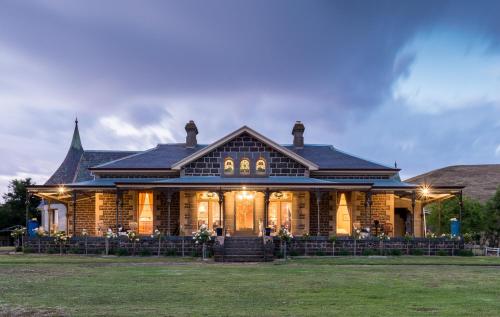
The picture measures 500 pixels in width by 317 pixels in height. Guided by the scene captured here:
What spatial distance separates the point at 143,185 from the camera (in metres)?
28.8

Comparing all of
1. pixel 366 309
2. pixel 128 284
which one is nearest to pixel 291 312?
pixel 366 309

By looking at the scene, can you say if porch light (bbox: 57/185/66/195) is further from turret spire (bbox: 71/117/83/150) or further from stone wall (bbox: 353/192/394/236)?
stone wall (bbox: 353/192/394/236)

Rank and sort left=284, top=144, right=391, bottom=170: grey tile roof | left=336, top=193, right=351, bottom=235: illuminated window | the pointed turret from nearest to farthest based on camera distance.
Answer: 1. left=336, top=193, right=351, bottom=235: illuminated window
2. left=284, top=144, right=391, bottom=170: grey tile roof
3. the pointed turret

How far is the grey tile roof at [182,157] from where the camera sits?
3241 centimetres

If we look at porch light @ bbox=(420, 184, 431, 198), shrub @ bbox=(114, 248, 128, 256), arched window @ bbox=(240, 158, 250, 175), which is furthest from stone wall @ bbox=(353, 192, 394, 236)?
shrub @ bbox=(114, 248, 128, 256)

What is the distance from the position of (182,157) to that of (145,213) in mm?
3942

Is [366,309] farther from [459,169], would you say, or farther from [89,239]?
[459,169]

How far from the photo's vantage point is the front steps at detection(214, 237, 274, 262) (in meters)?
24.1

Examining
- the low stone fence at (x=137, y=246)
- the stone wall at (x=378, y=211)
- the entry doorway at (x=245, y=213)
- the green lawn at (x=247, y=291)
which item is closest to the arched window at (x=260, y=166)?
the entry doorway at (x=245, y=213)

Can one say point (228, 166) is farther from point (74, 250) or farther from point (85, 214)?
point (85, 214)

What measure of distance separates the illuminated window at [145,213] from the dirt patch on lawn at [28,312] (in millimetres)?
21207

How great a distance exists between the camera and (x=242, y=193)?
30812 mm

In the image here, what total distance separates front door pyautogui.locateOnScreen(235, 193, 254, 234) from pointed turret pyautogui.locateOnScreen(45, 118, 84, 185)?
13.9 metres

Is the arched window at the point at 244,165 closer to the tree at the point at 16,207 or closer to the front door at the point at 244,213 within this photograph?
the front door at the point at 244,213
